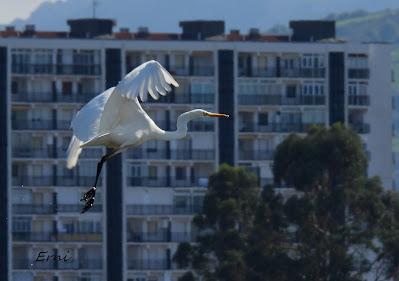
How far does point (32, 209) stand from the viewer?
117 meters

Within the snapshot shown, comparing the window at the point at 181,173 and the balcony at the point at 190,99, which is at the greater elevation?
the balcony at the point at 190,99

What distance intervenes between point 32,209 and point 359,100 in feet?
60.5

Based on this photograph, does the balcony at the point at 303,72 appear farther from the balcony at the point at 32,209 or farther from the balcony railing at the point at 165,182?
the balcony at the point at 32,209

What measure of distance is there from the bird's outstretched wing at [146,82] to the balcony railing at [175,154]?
74.9 meters

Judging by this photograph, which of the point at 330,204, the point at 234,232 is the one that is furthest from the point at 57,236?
the point at 330,204

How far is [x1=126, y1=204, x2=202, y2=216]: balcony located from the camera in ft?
382

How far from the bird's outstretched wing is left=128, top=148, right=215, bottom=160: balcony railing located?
74.9 m

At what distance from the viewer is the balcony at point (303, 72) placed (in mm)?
122250

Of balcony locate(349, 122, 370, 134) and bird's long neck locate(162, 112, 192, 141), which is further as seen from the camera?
balcony locate(349, 122, 370, 134)

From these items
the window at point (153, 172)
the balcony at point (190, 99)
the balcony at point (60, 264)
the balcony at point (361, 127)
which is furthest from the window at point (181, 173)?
the balcony at point (361, 127)

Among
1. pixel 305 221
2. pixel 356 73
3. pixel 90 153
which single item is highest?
A: pixel 356 73

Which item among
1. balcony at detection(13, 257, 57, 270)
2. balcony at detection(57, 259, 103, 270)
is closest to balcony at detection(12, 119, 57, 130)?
balcony at detection(13, 257, 57, 270)

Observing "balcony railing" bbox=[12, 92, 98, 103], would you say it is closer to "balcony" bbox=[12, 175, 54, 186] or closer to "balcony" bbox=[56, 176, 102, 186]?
"balcony" bbox=[56, 176, 102, 186]

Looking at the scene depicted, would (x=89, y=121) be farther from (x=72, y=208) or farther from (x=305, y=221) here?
(x=72, y=208)
